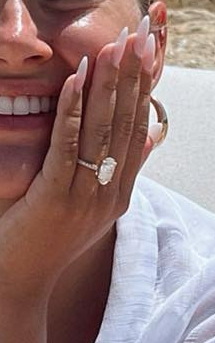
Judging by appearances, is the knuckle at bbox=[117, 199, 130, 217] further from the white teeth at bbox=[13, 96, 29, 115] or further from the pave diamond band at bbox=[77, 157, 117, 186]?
the white teeth at bbox=[13, 96, 29, 115]

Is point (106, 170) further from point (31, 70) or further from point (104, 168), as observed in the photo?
point (31, 70)

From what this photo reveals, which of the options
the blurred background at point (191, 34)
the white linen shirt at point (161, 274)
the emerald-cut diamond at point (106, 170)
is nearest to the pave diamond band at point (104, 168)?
the emerald-cut diamond at point (106, 170)

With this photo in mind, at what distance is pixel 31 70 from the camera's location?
1541mm

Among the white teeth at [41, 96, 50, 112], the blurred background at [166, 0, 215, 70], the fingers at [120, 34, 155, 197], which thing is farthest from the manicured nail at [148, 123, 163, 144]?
the blurred background at [166, 0, 215, 70]

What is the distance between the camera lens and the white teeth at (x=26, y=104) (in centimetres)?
155

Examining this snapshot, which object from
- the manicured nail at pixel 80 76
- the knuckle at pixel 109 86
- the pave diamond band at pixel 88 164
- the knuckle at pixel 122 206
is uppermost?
the manicured nail at pixel 80 76

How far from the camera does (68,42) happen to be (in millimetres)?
1593

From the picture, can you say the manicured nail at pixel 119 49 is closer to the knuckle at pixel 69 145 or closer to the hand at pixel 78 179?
the hand at pixel 78 179

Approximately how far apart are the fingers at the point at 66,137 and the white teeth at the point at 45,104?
0.06m

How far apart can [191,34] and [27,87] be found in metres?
3.87

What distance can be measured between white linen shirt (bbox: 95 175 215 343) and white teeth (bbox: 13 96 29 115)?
0.38 m

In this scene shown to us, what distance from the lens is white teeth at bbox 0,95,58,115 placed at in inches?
61.1

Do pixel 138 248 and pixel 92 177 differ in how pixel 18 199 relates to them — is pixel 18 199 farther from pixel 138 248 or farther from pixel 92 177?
pixel 138 248

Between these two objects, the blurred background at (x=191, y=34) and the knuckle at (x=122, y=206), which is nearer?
the knuckle at (x=122, y=206)
